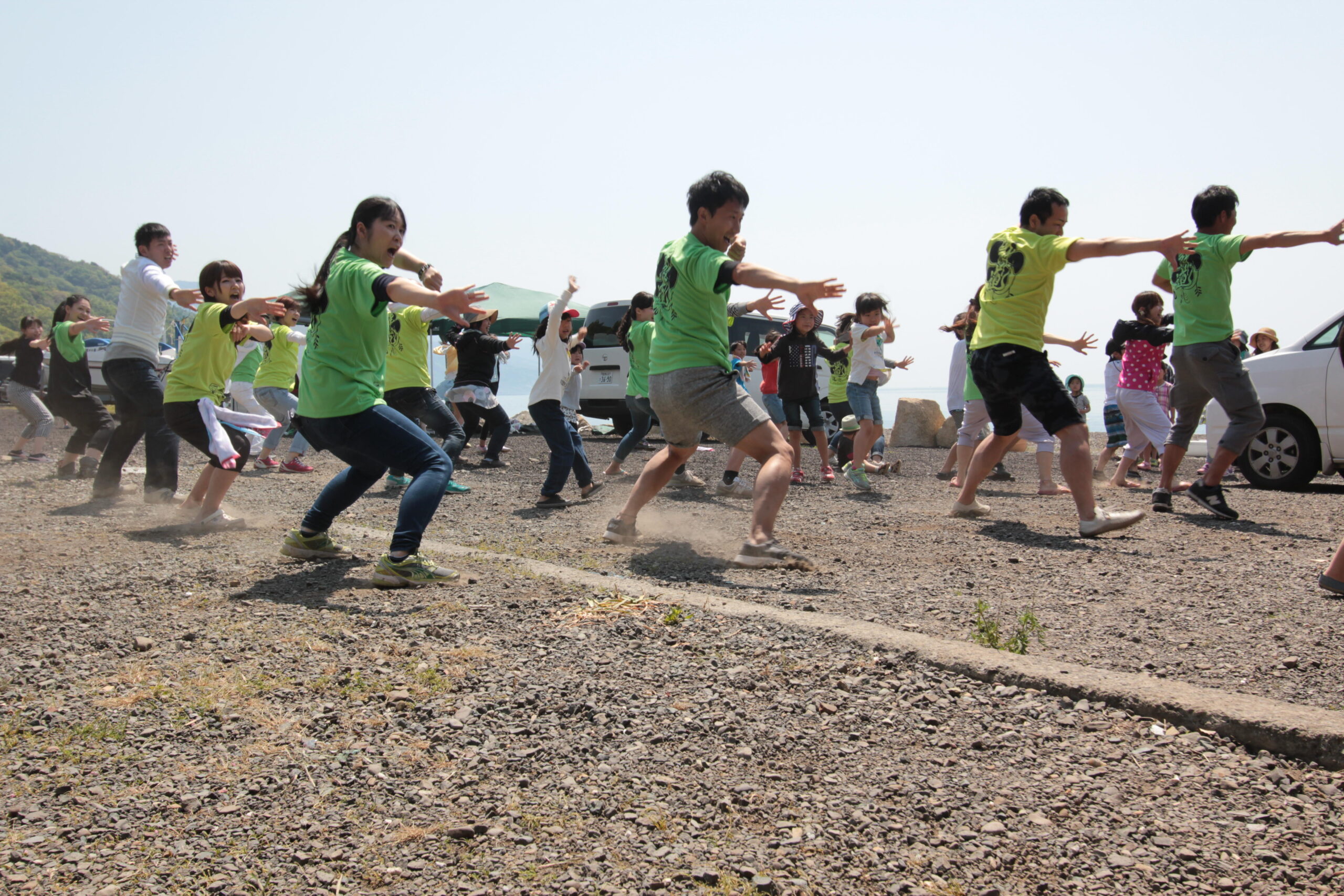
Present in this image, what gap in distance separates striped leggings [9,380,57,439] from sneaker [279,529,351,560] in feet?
26.3

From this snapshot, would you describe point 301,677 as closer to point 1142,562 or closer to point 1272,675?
point 1272,675

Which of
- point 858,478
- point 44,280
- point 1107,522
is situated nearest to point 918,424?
Answer: point 858,478

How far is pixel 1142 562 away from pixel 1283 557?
778 mm

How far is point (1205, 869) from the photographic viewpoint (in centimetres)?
189

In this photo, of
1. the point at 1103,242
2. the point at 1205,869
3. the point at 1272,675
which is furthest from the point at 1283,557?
the point at 1205,869

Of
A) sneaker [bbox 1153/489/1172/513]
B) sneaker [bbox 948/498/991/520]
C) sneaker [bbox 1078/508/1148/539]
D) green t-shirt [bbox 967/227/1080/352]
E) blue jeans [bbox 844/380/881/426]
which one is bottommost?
sneaker [bbox 948/498/991/520]

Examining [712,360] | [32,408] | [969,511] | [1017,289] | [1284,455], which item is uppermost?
[1017,289]

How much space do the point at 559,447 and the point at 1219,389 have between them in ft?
15.2

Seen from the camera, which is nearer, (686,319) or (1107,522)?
(686,319)

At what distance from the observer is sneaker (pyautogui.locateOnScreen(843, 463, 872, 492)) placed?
8.65m

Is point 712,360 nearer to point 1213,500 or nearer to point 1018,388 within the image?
point 1018,388

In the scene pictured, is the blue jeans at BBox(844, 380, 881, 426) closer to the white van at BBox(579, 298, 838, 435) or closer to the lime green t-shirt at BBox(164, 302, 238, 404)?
the lime green t-shirt at BBox(164, 302, 238, 404)

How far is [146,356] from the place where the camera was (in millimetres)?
6844

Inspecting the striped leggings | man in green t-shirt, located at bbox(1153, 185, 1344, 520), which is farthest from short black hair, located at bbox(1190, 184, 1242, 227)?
the striped leggings
